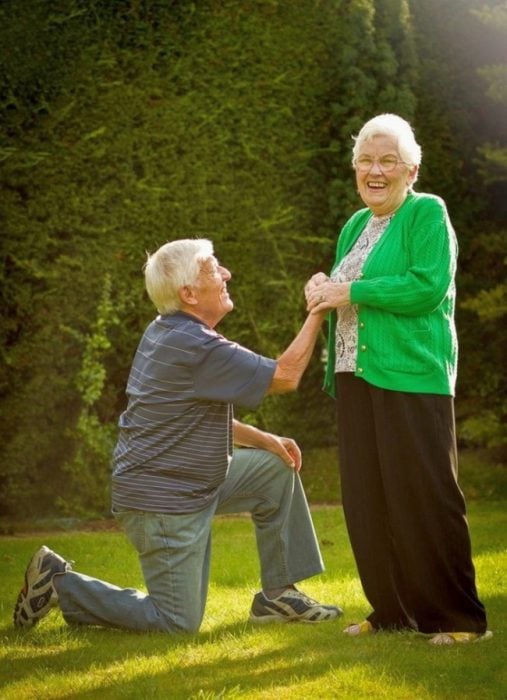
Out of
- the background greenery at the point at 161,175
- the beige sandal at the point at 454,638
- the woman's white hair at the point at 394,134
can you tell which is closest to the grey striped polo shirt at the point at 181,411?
the woman's white hair at the point at 394,134

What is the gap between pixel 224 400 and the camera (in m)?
4.61

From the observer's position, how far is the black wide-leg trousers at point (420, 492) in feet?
14.5

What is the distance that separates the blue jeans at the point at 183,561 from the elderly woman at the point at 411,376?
57cm

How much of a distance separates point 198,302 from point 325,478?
3922mm

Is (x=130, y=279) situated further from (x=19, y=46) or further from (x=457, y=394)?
(x=457, y=394)

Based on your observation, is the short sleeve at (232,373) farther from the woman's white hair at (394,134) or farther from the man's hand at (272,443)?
the woman's white hair at (394,134)

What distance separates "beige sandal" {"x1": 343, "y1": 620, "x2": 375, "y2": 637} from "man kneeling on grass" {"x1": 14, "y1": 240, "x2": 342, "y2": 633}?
1.11ft

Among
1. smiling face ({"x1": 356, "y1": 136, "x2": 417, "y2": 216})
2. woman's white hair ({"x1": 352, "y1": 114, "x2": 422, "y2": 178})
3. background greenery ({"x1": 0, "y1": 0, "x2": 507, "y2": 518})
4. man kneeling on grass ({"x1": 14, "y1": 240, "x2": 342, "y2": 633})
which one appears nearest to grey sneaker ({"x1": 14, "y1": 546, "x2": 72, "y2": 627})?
man kneeling on grass ({"x1": 14, "y1": 240, "x2": 342, "y2": 633})

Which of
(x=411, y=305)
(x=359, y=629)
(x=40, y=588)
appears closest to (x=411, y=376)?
(x=411, y=305)

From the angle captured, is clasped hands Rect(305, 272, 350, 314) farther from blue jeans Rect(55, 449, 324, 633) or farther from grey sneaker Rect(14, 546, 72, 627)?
grey sneaker Rect(14, 546, 72, 627)

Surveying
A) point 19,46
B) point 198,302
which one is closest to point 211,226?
point 19,46

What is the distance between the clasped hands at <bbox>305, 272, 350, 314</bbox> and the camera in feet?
14.6

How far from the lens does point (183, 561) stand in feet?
15.6

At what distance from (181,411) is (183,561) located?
59 cm
